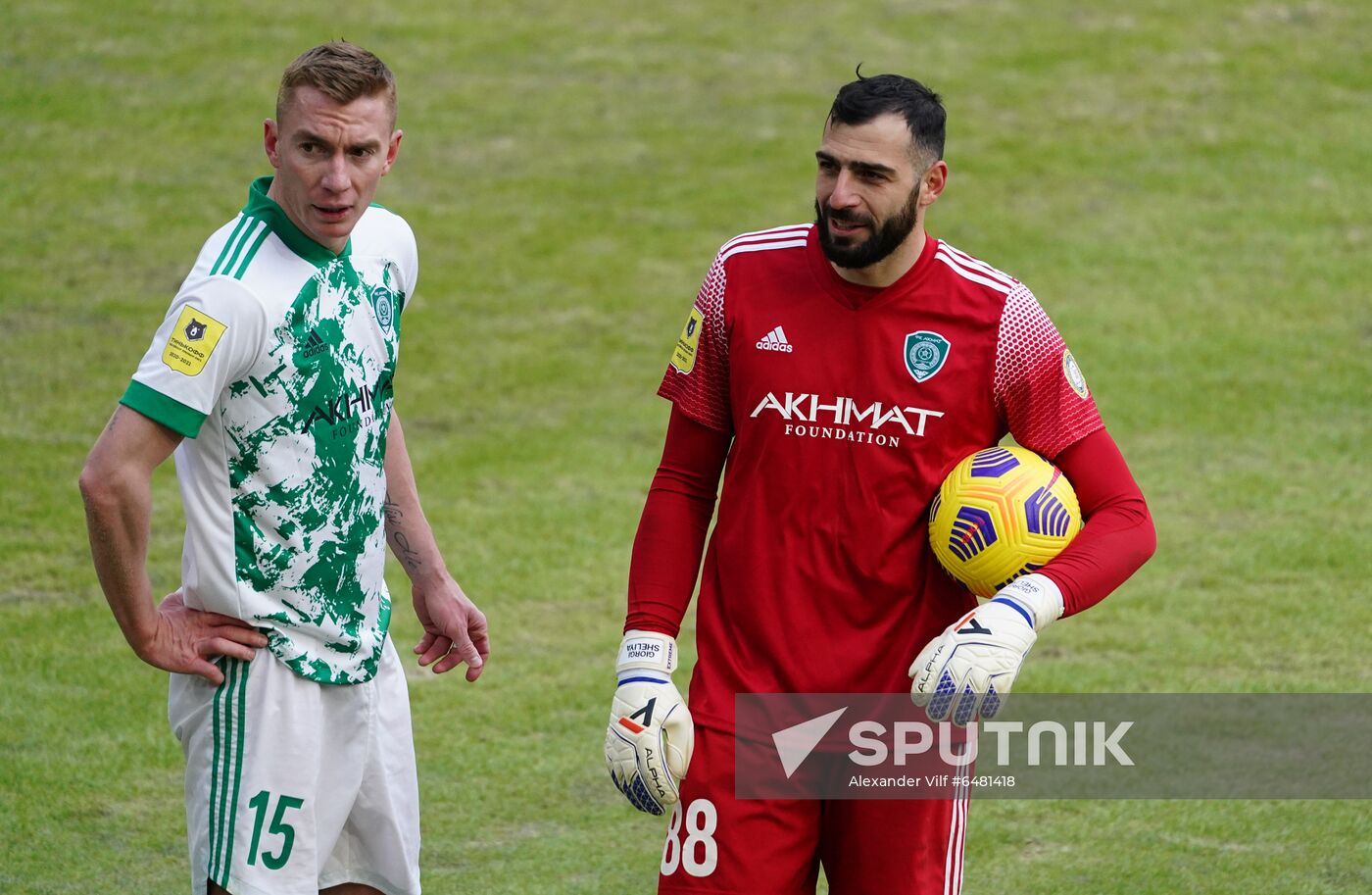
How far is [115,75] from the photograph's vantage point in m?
16.7

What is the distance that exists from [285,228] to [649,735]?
58.0 inches

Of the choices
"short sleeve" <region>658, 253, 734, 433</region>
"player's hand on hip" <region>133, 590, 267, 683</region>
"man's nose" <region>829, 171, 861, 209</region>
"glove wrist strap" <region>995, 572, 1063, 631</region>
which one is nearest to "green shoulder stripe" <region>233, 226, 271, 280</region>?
"player's hand on hip" <region>133, 590, 267, 683</region>

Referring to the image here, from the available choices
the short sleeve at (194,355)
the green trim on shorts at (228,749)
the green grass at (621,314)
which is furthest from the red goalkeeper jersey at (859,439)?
the green grass at (621,314)

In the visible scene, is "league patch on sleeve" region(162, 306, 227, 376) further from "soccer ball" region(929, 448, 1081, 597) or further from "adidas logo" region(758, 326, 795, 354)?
"soccer ball" region(929, 448, 1081, 597)

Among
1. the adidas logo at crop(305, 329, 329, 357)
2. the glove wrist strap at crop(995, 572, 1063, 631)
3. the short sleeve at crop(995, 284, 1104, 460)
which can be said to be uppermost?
the short sleeve at crop(995, 284, 1104, 460)

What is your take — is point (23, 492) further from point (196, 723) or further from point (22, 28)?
point (22, 28)

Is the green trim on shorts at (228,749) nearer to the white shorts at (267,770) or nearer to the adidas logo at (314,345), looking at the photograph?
the white shorts at (267,770)

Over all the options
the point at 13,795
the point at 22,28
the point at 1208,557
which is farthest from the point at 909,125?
the point at 22,28

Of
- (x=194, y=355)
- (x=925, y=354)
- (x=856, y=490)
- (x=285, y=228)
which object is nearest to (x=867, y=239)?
(x=925, y=354)

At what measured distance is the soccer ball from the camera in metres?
4.22

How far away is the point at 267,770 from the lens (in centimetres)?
417

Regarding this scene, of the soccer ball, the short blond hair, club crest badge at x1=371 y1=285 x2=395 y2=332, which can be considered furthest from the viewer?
club crest badge at x1=371 y1=285 x2=395 y2=332

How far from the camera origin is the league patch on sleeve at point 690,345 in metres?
4.58

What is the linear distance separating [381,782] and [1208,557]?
656 cm
